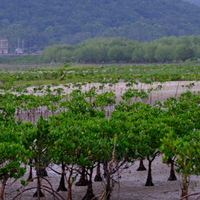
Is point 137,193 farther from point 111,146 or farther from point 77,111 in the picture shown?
point 77,111

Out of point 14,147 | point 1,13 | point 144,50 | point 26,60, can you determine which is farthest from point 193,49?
point 1,13

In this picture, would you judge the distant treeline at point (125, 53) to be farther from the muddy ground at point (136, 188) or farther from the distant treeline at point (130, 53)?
the muddy ground at point (136, 188)

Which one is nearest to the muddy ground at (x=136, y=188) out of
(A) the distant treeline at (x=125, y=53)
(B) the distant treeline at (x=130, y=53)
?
(A) the distant treeline at (x=125, y=53)

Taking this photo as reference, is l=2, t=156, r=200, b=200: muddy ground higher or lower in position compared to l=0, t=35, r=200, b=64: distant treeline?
lower

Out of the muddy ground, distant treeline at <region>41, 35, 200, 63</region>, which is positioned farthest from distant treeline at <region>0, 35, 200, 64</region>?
the muddy ground

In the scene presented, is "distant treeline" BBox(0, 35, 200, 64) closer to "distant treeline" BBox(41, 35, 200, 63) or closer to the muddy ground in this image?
"distant treeline" BBox(41, 35, 200, 63)

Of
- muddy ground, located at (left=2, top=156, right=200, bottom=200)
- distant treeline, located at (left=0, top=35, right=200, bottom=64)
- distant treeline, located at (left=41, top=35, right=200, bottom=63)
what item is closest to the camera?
muddy ground, located at (left=2, top=156, right=200, bottom=200)

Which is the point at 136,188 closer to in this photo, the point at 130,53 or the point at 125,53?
the point at 125,53

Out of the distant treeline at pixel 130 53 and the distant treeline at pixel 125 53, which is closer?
the distant treeline at pixel 130 53

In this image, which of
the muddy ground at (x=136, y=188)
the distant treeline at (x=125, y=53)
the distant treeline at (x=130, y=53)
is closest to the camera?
the muddy ground at (x=136, y=188)

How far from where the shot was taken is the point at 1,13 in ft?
646

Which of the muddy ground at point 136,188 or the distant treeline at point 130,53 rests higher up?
the distant treeline at point 130,53

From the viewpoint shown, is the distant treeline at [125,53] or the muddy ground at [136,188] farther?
the distant treeline at [125,53]

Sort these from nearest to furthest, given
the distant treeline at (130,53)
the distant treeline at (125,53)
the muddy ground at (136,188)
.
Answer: the muddy ground at (136,188) < the distant treeline at (130,53) < the distant treeline at (125,53)
